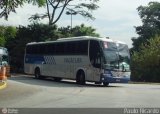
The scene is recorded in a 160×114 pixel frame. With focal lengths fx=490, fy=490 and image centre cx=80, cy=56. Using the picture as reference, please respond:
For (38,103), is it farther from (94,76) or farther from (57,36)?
(57,36)

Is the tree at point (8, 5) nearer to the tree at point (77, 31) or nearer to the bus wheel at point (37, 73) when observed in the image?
the bus wheel at point (37, 73)

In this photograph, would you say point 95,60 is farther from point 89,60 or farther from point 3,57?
point 3,57

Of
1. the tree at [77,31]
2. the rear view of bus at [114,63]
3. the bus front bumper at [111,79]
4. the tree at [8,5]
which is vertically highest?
the tree at [77,31]

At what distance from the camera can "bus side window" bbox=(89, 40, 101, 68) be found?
31422mm

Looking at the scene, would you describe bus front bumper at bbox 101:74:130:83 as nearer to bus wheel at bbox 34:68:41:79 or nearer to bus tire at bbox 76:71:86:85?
bus tire at bbox 76:71:86:85

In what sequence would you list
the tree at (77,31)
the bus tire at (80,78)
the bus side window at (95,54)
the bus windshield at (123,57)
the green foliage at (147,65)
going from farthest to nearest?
1. the tree at (77,31)
2. the green foliage at (147,65)
3. the bus tire at (80,78)
4. the bus windshield at (123,57)
5. the bus side window at (95,54)

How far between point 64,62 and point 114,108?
1893cm

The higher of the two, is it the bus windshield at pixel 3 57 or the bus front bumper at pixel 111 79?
the bus windshield at pixel 3 57

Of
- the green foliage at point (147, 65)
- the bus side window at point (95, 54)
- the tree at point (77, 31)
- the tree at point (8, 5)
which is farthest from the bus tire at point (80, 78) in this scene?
the tree at point (77, 31)

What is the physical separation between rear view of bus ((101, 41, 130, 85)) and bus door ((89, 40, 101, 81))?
15.7 inches

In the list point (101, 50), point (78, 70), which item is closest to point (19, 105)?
point (101, 50)

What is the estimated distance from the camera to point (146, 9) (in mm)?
93312

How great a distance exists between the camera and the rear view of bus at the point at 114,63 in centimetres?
3131

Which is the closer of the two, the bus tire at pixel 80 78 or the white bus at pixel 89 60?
the white bus at pixel 89 60
